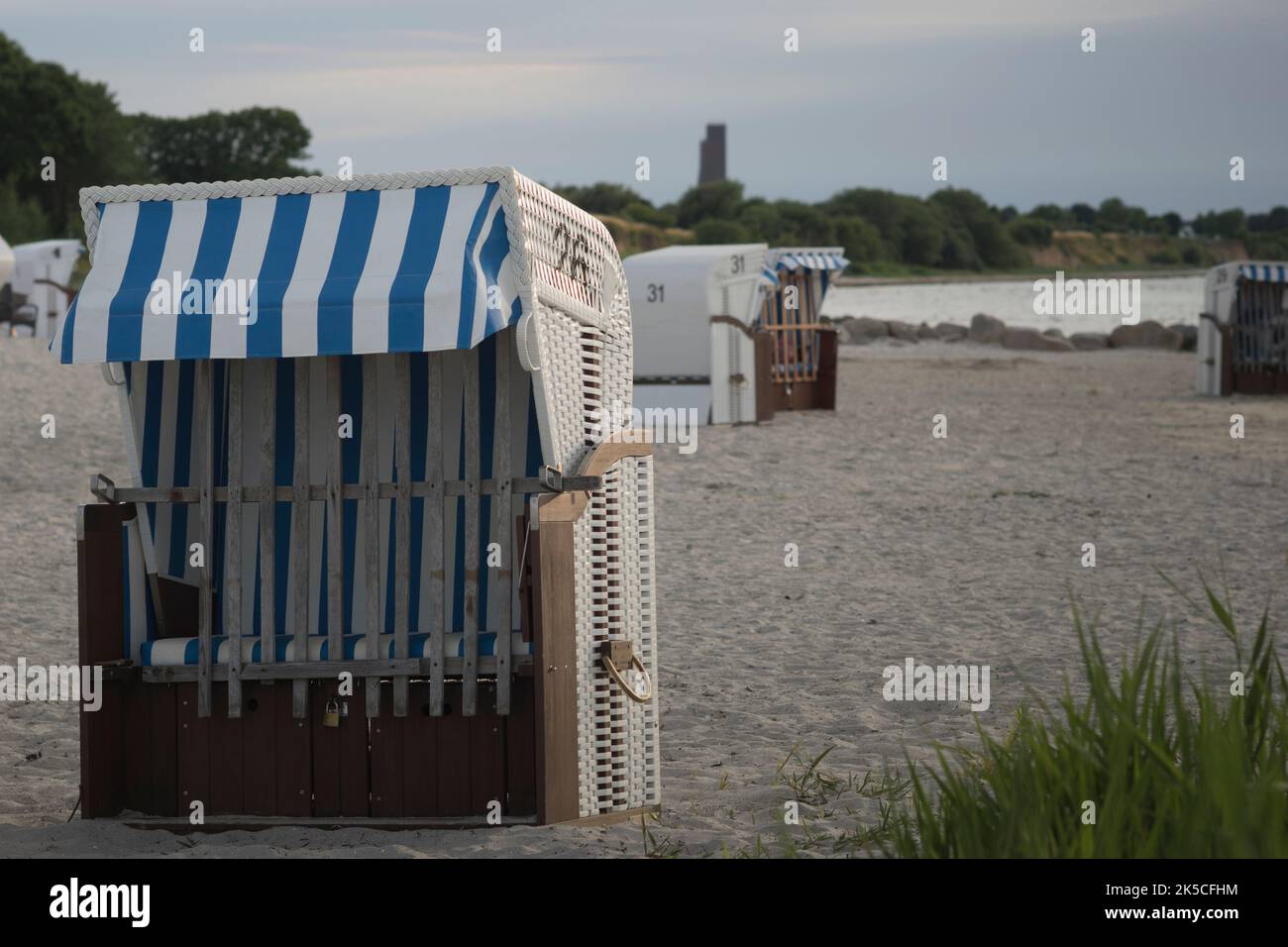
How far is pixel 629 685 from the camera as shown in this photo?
4801mm

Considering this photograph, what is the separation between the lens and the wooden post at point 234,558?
4.70 metres

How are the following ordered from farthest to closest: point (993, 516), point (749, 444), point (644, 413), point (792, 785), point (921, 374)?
point (921, 374), point (644, 413), point (749, 444), point (993, 516), point (792, 785)

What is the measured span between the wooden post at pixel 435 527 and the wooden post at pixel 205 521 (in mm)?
713

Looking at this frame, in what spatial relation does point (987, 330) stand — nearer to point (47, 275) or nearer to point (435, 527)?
point (47, 275)

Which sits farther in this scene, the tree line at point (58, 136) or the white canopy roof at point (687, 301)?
the tree line at point (58, 136)

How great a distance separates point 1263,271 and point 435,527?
1897 centimetres

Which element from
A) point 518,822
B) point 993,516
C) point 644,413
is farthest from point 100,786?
point 644,413

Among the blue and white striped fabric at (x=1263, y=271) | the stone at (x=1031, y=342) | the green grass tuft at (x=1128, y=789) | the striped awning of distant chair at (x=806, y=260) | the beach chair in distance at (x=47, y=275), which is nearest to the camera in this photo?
the green grass tuft at (x=1128, y=789)

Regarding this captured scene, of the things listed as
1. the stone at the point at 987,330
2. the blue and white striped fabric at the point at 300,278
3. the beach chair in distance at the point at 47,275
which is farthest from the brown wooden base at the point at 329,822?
the stone at the point at 987,330

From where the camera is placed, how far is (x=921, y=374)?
85.3ft

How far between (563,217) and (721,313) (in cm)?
1178

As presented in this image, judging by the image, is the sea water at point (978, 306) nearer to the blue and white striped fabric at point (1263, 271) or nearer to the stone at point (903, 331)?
the stone at point (903, 331)

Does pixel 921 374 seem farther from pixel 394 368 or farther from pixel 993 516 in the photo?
pixel 394 368

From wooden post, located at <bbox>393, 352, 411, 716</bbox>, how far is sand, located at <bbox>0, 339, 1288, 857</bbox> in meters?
0.56
